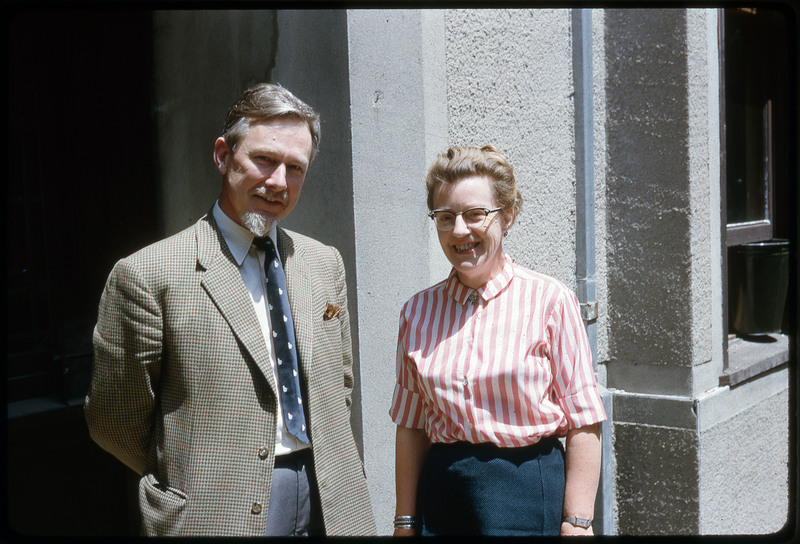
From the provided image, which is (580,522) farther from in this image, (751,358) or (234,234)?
(751,358)

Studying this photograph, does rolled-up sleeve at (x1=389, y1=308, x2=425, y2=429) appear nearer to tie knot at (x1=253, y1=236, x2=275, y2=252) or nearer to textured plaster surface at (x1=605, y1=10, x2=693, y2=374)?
tie knot at (x1=253, y1=236, x2=275, y2=252)

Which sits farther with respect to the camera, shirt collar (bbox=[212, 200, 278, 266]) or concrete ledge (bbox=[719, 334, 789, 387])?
concrete ledge (bbox=[719, 334, 789, 387])

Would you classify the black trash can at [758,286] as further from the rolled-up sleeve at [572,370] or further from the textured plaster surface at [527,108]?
the rolled-up sleeve at [572,370]

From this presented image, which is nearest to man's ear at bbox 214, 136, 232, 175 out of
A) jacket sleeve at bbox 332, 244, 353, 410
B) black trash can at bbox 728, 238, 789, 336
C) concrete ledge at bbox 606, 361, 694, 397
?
jacket sleeve at bbox 332, 244, 353, 410

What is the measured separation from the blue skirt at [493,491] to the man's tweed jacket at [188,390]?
Result: 31cm

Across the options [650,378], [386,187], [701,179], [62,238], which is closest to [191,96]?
[62,238]

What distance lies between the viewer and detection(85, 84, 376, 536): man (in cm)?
177

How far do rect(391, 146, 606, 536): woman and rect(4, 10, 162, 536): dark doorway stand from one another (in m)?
1.60

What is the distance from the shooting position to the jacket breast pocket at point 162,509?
175 cm

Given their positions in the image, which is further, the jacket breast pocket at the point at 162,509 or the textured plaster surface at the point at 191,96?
the textured plaster surface at the point at 191,96

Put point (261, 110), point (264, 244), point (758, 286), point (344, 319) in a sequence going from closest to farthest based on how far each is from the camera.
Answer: point (261, 110)
point (264, 244)
point (344, 319)
point (758, 286)

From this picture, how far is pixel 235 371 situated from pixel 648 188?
111 inches

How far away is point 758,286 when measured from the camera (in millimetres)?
4648

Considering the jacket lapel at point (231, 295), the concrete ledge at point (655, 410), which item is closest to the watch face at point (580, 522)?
the jacket lapel at point (231, 295)
